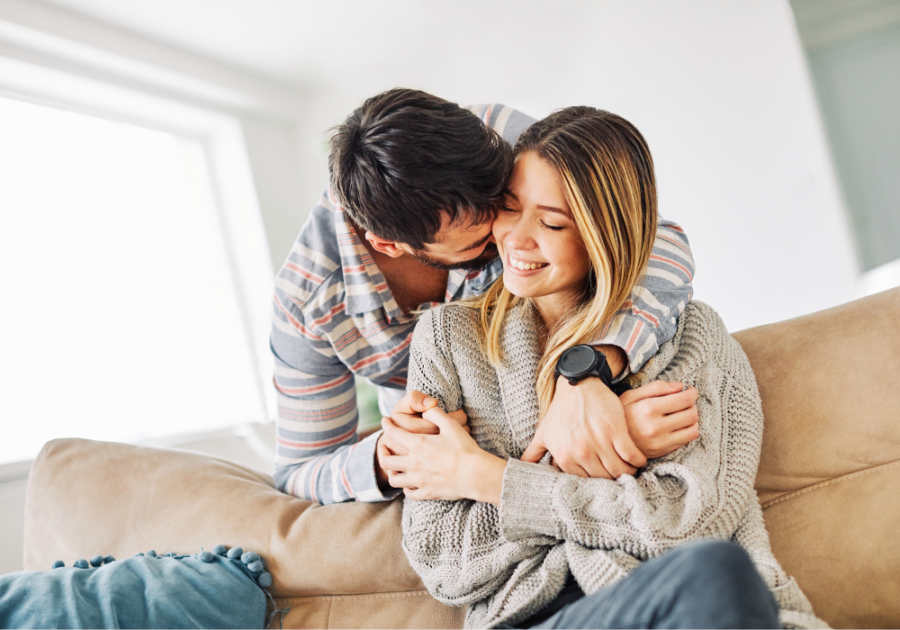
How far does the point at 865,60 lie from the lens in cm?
213

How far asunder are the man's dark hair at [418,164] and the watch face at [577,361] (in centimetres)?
29

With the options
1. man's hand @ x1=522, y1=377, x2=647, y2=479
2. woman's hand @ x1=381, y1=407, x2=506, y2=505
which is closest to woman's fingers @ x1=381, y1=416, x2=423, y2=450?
woman's hand @ x1=381, y1=407, x2=506, y2=505

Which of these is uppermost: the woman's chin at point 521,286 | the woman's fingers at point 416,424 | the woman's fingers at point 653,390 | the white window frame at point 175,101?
the white window frame at point 175,101

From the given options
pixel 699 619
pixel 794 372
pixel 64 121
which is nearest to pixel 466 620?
pixel 699 619

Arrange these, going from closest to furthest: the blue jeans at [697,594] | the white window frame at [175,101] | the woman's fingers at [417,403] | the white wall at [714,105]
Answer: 1. the blue jeans at [697,594]
2. the woman's fingers at [417,403]
3. the white window frame at [175,101]
4. the white wall at [714,105]

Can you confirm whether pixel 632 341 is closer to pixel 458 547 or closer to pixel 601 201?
pixel 601 201

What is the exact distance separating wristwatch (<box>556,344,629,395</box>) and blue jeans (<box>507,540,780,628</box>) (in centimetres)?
32

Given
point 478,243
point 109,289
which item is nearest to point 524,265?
point 478,243

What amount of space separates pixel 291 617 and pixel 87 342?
1.76 metres

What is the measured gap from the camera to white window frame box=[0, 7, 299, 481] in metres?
2.10

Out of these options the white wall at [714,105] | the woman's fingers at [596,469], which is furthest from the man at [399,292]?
the white wall at [714,105]

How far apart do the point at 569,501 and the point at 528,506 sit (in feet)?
0.21

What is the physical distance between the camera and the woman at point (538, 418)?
891 mm

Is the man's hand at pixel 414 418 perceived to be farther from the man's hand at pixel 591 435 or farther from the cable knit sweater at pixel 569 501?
the man's hand at pixel 591 435
